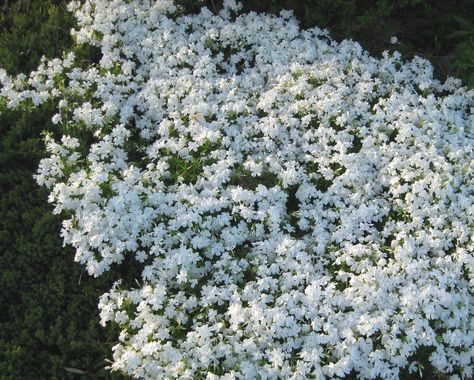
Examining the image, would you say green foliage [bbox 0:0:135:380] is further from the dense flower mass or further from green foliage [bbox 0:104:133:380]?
the dense flower mass

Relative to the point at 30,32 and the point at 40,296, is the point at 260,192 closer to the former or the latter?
the point at 40,296

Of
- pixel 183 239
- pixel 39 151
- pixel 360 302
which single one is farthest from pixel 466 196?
pixel 39 151

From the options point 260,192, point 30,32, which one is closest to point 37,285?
point 260,192

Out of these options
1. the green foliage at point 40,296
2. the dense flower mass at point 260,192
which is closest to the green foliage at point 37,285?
the green foliage at point 40,296

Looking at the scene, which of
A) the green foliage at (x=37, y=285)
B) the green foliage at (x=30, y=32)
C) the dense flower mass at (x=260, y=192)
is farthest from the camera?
the green foliage at (x=30, y=32)

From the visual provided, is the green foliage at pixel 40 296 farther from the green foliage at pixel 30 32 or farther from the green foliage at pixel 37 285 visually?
the green foliage at pixel 30 32

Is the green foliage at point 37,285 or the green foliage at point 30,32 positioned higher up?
the green foliage at point 30,32

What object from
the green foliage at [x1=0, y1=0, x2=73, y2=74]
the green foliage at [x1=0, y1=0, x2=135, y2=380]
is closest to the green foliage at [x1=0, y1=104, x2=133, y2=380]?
the green foliage at [x1=0, y1=0, x2=135, y2=380]

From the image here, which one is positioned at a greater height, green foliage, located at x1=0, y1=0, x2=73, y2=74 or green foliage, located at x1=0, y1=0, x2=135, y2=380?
green foliage, located at x1=0, y1=0, x2=73, y2=74

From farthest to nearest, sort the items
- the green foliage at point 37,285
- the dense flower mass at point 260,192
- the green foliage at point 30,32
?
the green foliage at point 30,32 < the green foliage at point 37,285 < the dense flower mass at point 260,192
